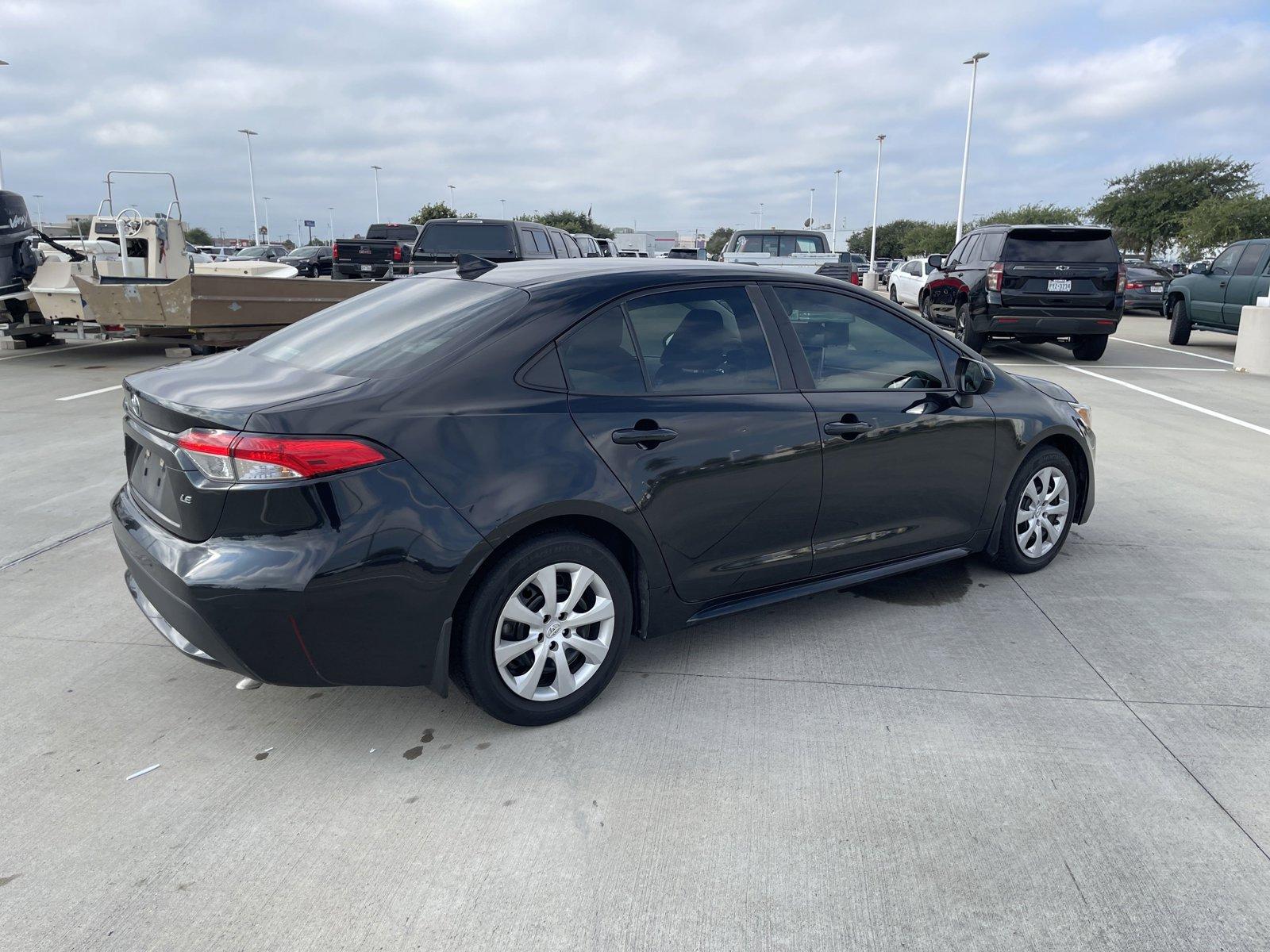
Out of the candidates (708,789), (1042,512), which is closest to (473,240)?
(1042,512)

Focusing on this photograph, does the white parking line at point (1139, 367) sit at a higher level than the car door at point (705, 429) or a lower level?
lower

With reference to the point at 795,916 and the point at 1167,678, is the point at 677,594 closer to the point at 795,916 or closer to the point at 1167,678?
the point at 795,916

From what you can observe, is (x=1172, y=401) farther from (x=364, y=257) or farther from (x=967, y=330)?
(x=364, y=257)

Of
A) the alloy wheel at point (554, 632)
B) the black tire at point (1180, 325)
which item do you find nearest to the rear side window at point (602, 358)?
the alloy wheel at point (554, 632)

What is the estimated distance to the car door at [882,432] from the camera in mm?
3967

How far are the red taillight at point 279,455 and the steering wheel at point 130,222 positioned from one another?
11.9m

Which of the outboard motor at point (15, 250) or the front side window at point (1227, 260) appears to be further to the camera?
the front side window at point (1227, 260)

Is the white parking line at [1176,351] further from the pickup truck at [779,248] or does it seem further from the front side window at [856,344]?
the front side window at [856,344]

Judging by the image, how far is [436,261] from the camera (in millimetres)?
14852

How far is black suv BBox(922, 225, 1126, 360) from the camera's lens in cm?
1297

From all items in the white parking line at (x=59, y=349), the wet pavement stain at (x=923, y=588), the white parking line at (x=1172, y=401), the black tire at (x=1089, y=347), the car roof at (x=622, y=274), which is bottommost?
the wet pavement stain at (x=923, y=588)

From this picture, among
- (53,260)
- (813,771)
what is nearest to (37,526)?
(813,771)

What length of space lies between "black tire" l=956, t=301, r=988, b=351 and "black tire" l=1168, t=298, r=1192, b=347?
4.65m

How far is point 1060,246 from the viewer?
13.1 metres
